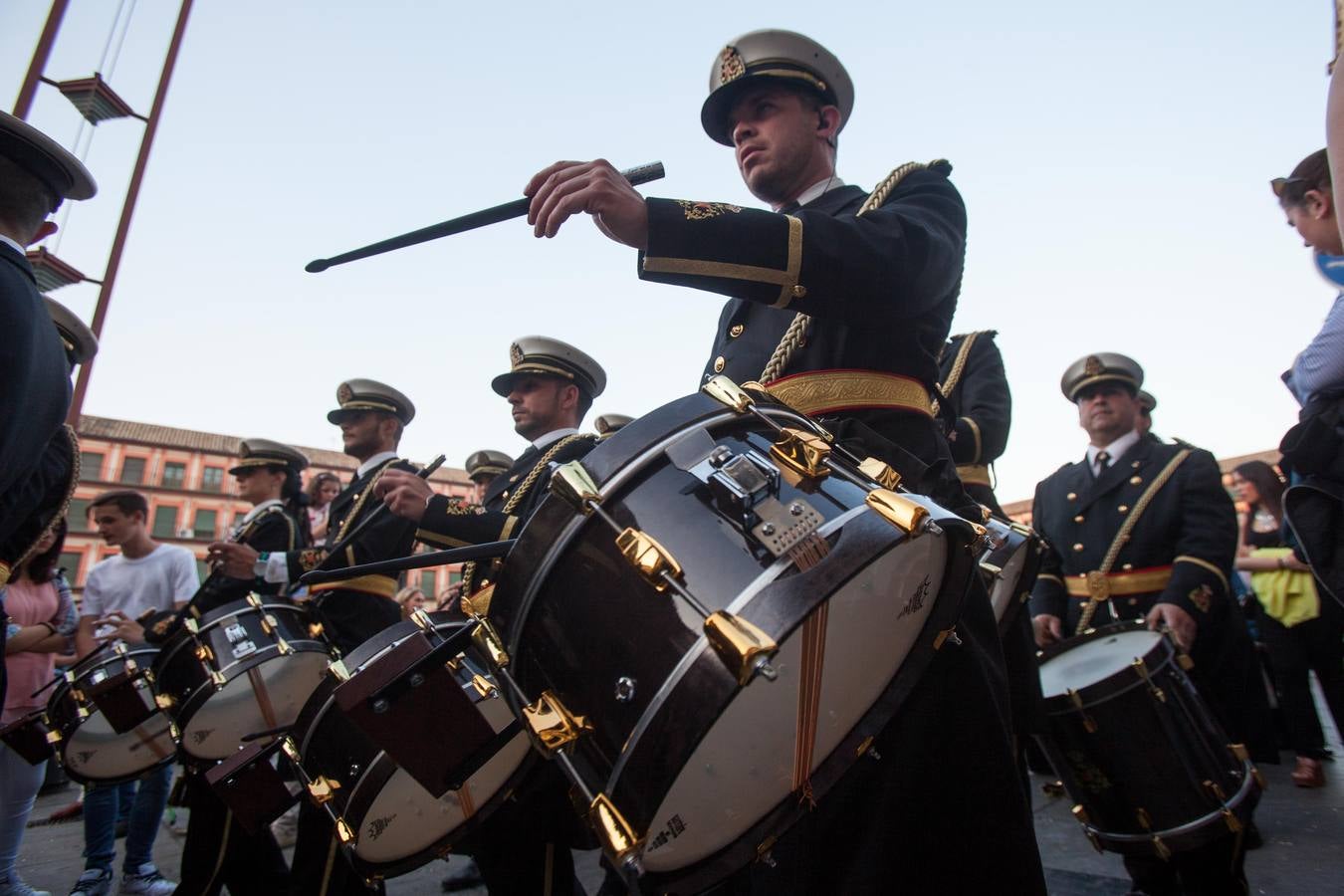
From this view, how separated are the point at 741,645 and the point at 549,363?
4021mm

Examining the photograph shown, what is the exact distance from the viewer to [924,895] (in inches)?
56.6

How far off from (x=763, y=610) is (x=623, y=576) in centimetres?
26

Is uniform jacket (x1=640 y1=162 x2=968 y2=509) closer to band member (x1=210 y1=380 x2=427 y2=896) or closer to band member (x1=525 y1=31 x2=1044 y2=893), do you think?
band member (x1=525 y1=31 x2=1044 y2=893)

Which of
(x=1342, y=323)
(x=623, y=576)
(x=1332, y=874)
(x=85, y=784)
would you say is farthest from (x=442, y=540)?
(x=1332, y=874)

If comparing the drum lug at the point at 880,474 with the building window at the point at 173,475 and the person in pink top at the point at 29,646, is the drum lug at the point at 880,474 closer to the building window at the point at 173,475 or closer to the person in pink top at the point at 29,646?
the person in pink top at the point at 29,646

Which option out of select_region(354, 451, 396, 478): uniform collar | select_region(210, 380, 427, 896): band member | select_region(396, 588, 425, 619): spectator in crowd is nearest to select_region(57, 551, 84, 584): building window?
select_region(396, 588, 425, 619): spectator in crowd

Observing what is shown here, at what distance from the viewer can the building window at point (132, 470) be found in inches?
1807

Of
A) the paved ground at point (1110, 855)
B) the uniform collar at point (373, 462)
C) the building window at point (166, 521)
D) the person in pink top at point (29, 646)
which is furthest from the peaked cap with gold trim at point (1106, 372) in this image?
the building window at point (166, 521)

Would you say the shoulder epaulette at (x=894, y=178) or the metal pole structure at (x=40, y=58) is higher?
the metal pole structure at (x=40, y=58)

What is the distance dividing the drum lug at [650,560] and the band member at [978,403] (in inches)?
110

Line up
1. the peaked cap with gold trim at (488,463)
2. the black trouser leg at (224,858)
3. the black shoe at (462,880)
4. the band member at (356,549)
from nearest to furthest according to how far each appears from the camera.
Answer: the black trouser leg at (224,858), the black shoe at (462,880), the band member at (356,549), the peaked cap with gold trim at (488,463)

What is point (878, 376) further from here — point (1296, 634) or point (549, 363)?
point (1296, 634)

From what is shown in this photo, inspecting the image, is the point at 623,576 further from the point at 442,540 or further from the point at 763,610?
the point at 442,540

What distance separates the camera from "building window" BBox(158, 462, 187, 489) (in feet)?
154
